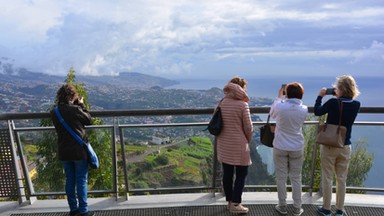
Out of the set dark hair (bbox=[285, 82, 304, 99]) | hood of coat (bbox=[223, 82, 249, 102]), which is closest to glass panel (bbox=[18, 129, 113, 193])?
hood of coat (bbox=[223, 82, 249, 102])

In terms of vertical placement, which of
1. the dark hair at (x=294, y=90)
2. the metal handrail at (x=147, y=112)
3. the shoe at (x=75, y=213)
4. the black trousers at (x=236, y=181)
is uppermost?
the dark hair at (x=294, y=90)

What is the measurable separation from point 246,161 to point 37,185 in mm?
2990

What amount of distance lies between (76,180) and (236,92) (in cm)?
221

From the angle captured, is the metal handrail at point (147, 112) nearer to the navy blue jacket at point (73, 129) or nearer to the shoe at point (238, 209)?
the navy blue jacket at point (73, 129)

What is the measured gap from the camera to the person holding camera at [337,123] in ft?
13.3

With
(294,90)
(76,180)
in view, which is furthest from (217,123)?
(76,180)

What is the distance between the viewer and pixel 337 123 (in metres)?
4.11

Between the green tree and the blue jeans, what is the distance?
1.72 feet

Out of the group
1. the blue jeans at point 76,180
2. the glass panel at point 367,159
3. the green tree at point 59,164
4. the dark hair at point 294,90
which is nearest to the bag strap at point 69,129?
the blue jeans at point 76,180

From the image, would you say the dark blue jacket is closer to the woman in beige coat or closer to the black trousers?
the woman in beige coat

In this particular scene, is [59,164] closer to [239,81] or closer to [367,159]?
[239,81]

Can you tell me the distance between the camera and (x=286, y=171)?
14.4ft

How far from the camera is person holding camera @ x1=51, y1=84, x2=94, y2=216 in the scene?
13.4 ft

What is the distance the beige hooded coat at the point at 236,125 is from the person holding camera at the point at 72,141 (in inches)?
64.1
